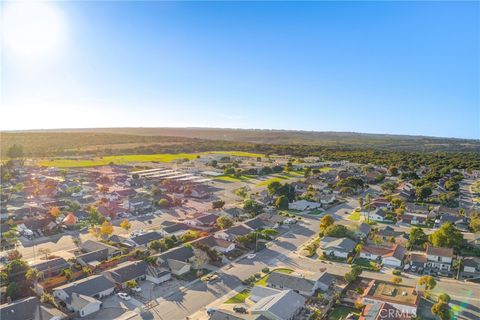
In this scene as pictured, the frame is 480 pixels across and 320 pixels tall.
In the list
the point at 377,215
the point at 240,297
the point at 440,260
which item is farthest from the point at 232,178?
the point at 240,297

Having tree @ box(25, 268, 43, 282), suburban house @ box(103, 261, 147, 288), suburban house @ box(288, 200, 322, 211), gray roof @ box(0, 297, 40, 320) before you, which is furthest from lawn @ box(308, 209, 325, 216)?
gray roof @ box(0, 297, 40, 320)

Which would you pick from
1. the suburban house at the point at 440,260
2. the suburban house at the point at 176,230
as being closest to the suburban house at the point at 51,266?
the suburban house at the point at 176,230

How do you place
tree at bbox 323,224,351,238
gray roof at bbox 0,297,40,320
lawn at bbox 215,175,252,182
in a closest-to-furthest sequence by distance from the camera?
gray roof at bbox 0,297,40,320 → tree at bbox 323,224,351,238 → lawn at bbox 215,175,252,182

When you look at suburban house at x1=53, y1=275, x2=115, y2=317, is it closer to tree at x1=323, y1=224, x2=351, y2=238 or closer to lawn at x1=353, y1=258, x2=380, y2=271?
lawn at x1=353, y1=258, x2=380, y2=271

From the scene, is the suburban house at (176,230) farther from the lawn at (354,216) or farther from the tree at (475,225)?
the tree at (475,225)

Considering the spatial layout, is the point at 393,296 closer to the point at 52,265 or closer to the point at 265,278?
the point at 265,278

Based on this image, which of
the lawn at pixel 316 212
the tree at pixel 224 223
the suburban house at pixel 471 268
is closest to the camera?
the suburban house at pixel 471 268
